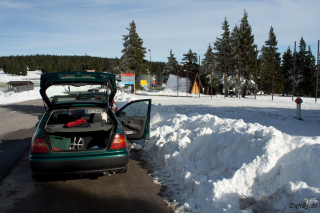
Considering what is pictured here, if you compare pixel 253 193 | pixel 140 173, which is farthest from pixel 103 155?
pixel 253 193

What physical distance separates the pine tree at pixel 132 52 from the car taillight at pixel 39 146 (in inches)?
2185

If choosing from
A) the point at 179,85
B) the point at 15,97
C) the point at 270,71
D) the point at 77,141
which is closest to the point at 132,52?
the point at 179,85

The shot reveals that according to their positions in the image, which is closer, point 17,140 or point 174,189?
point 174,189

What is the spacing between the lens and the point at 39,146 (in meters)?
4.77

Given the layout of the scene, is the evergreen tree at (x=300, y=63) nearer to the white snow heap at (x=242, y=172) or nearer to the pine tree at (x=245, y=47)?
the pine tree at (x=245, y=47)

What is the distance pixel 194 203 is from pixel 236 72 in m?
50.6

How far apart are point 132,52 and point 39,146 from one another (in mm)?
57429

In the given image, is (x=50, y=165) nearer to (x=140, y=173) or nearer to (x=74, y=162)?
(x=74, y=162)

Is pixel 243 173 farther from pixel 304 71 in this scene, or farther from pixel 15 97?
pixel 304 71

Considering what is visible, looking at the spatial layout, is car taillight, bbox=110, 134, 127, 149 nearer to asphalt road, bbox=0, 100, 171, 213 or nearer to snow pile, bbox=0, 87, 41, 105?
asphalt road, bbox=0, 100, 171, 213

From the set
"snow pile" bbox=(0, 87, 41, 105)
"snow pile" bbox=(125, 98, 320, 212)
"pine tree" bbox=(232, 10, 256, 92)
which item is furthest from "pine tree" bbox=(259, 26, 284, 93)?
"snow pile" bbox=(125, 98, 320, 212)

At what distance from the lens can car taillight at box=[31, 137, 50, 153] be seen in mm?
4754

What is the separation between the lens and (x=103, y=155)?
4.86 m

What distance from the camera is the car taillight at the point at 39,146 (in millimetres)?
4754
